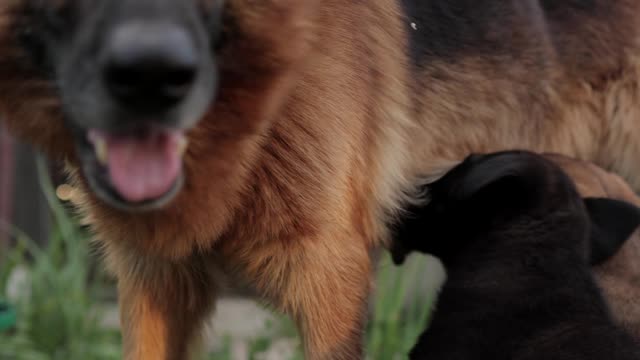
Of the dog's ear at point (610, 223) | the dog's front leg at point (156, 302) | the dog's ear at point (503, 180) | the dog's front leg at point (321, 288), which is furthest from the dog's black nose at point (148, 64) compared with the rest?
the dog's ear at point (610, 223)

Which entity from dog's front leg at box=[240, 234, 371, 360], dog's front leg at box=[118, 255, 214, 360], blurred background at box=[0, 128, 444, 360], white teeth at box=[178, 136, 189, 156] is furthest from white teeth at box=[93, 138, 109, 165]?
blurred background at box=[0, 128, 444, 360]

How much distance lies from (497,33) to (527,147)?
1.15 feet

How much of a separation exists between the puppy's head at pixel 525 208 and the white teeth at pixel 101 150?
97 centimetres

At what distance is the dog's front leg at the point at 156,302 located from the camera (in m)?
2.64

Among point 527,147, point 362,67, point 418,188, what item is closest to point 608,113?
point 527,147

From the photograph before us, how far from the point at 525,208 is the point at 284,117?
668mm

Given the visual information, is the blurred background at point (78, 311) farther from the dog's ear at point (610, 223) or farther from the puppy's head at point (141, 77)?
the puppy's head at point (141, 77)

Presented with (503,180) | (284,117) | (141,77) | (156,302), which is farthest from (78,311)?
(141,77)

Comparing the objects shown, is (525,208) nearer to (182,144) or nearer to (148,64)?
(182,144)

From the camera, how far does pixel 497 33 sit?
9.84ft

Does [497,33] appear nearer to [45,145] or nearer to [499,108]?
[499,108]

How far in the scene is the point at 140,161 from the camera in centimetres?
200

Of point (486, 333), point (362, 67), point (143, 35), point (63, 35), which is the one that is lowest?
point (486, 333)

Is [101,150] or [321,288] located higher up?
[101,150]
